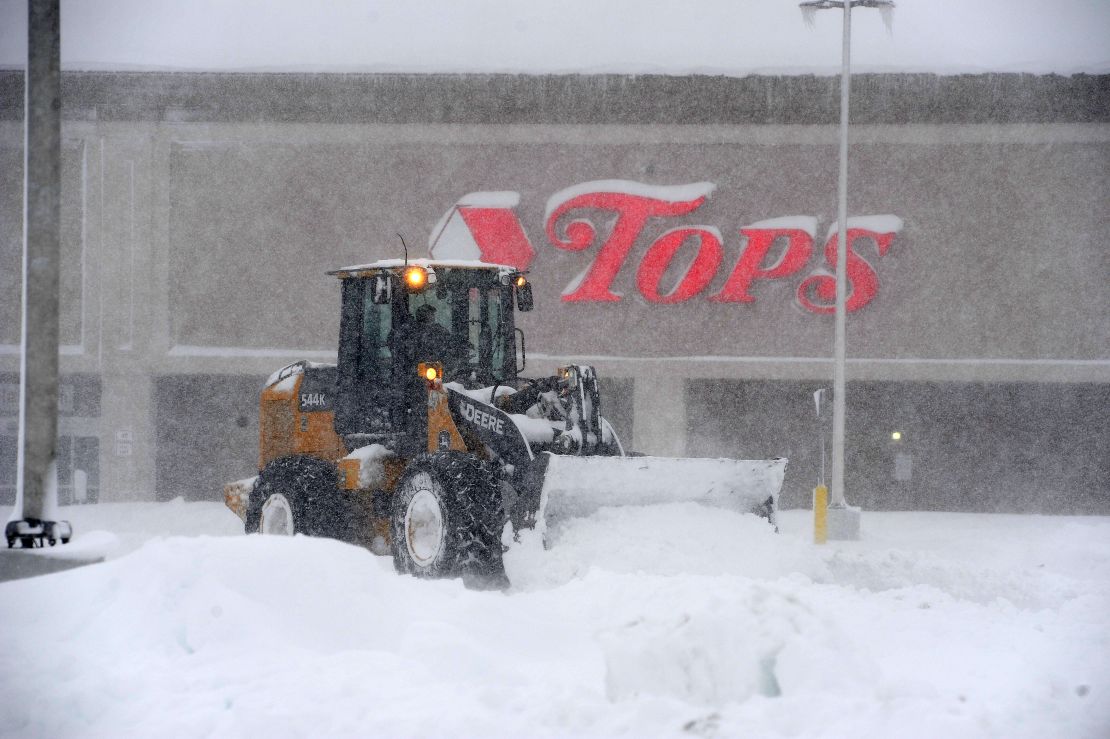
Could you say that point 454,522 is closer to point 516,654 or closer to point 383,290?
point 383,290

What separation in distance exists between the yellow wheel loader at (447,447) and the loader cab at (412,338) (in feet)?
0.05

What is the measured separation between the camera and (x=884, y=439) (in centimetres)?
2622

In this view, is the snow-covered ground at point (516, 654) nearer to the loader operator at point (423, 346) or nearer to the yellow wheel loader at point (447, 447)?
the yellow wheel loader at point (447, 447)

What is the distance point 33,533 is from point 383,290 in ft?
12.9

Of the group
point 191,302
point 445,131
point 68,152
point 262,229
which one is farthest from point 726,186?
point 68,152

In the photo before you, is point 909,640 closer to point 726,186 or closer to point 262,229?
point 726,186

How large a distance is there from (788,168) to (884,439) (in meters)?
6.16

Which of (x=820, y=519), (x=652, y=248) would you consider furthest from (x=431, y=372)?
(x=652, y=248)

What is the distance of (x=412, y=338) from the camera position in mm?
12398

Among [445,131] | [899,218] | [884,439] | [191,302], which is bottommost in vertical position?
[884,439]

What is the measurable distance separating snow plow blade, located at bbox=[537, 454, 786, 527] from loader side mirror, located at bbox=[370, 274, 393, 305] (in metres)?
2.31

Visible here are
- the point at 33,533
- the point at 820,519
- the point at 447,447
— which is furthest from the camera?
the point at 820,519

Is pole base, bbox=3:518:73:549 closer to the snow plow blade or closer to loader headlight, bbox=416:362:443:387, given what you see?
loader headlight, bbox=416:362:443:387

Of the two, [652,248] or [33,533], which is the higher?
[652,248]
